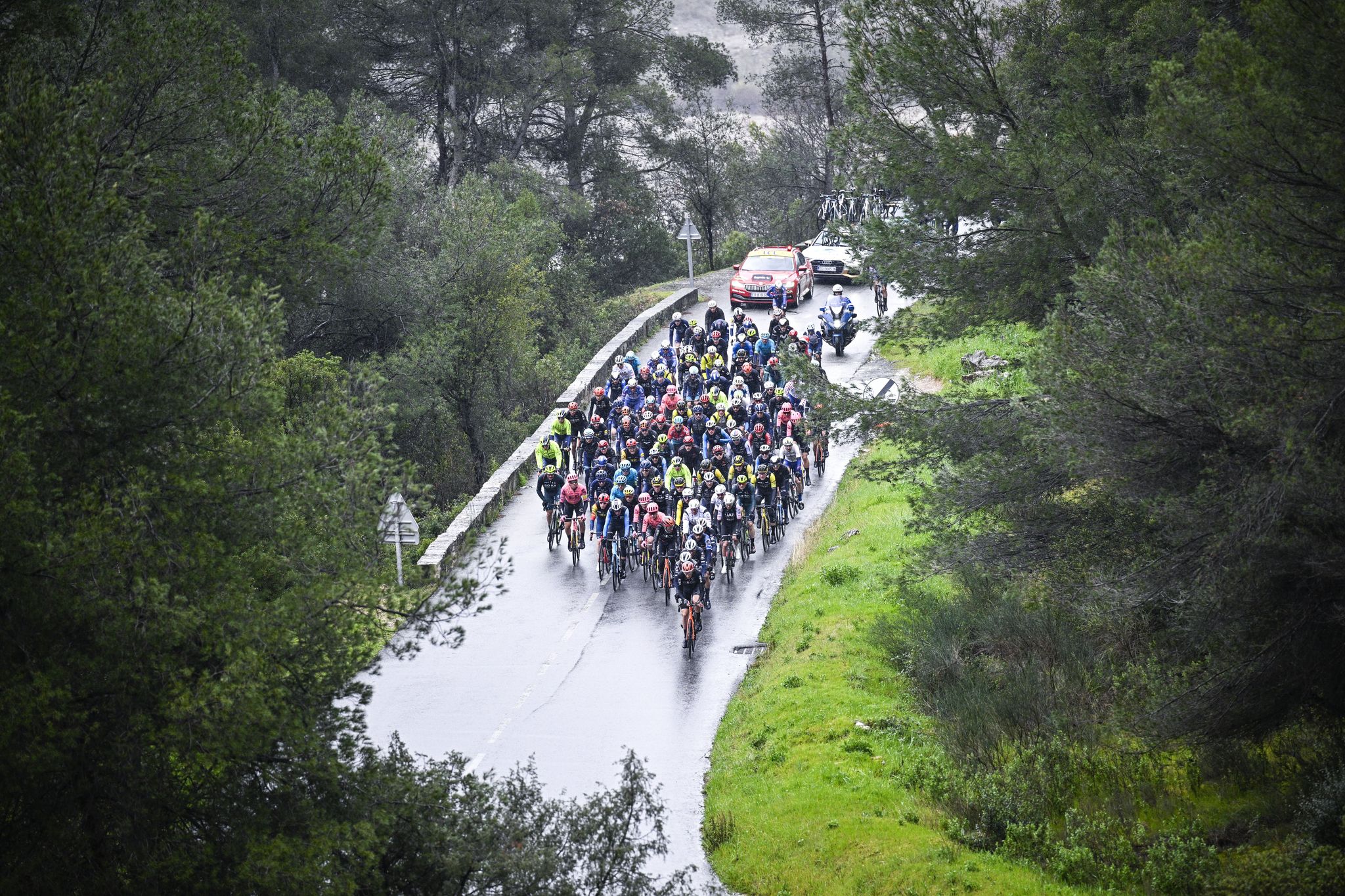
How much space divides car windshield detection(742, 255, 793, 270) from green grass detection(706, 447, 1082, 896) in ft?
66.8

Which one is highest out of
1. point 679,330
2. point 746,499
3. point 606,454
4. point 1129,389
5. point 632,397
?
point 1129,389

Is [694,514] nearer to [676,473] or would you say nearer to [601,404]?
[676,473]

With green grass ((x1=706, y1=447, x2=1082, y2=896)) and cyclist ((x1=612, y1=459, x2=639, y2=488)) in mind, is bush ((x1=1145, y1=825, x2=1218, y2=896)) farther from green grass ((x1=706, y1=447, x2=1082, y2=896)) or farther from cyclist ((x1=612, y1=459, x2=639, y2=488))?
cyclist ((x1=612, y1=459, x2=639, y2=488))

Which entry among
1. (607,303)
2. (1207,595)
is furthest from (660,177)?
(1207,595)

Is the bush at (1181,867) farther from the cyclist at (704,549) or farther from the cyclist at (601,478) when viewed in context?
the cyclist at (601,478)

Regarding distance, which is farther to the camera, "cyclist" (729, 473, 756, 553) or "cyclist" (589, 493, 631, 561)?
"cyclist" (729, 473, 756, 553)

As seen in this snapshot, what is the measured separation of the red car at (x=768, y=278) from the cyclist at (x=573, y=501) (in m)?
17.7

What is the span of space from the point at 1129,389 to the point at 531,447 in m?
19.7

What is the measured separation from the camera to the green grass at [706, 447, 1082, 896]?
12180 mm

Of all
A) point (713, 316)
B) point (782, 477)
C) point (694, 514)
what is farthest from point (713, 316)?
point (694, 514)

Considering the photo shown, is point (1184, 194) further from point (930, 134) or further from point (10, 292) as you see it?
point (10, 292)

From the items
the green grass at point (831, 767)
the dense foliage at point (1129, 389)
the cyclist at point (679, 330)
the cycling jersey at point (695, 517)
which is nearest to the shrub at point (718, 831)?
the green grass at point (831, 767)

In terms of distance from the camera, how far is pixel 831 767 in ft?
48.8

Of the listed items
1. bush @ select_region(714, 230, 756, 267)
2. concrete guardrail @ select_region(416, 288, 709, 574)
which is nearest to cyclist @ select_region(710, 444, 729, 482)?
concrete guardrail @ select_region(416, 288, 709, 574)
